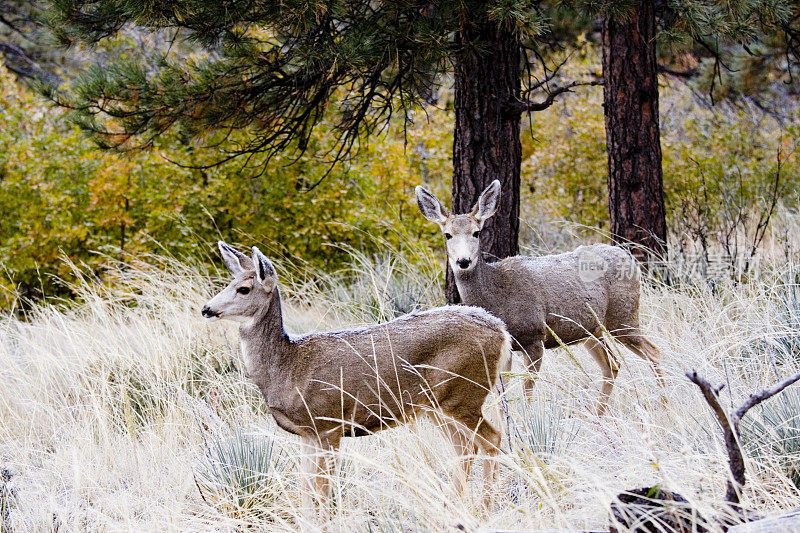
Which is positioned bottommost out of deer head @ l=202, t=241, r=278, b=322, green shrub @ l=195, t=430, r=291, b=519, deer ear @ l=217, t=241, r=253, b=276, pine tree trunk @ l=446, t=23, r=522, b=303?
green shrub @ l=195, t=430, r=291, b=519

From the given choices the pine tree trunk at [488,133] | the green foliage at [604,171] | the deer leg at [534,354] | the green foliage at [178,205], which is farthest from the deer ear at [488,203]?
the green foliage at [604,171]

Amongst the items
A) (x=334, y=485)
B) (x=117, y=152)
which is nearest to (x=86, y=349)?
(x=117, y=152)

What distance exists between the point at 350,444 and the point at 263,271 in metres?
1.19

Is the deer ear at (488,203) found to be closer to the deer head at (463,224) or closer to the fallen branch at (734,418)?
the deer head at (463,224)

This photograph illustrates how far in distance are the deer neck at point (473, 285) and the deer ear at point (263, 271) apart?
173 cm

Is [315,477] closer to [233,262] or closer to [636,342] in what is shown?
[233,262]

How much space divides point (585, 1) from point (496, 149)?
1.77m

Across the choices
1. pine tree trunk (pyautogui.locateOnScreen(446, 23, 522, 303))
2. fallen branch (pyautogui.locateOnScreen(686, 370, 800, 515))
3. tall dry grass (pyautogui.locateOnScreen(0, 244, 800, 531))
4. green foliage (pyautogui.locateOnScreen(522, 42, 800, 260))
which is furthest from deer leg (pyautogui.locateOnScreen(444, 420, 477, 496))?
green foliage (pyautogui.locateOnScreen(522, 42, 800, 260))

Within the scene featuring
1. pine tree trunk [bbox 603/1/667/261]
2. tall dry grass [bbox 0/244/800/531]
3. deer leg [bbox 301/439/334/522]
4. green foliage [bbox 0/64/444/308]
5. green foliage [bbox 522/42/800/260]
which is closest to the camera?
tall dry grass [bbox 0/244/800/531]

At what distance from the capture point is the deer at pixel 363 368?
4.33 metres

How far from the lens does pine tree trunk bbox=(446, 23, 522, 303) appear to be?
776 centimetres

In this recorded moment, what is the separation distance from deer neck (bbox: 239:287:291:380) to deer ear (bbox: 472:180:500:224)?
6.35 ft

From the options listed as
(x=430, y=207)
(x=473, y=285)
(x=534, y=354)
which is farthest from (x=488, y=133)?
(x=534, y=354)

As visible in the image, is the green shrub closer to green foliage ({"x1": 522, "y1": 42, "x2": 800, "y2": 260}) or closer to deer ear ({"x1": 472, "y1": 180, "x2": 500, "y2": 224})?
deer ear ({"x1": 472, "y1": 180, "x2": 500, "y2": 224})
